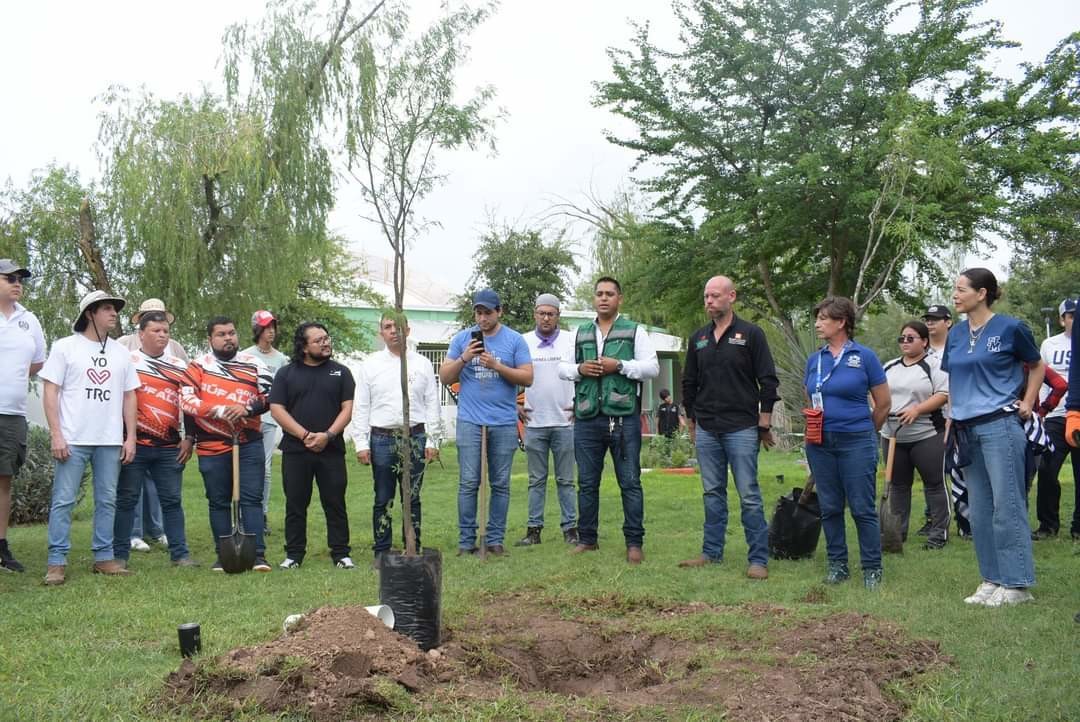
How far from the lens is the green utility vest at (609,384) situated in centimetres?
771

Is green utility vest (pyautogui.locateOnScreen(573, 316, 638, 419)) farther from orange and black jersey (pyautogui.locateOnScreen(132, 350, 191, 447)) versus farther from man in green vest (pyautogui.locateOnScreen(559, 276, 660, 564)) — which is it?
orange and black jersey (pyautogui.locateOnScreen(132, 350, 191, 447))

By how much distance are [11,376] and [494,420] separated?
359 centimetres

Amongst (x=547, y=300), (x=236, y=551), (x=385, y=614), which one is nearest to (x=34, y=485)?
(x=236, y=551)

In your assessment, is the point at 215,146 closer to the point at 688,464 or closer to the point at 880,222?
the point at 688,464

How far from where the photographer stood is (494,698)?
4105 mm

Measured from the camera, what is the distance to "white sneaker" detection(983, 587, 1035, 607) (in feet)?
18.7

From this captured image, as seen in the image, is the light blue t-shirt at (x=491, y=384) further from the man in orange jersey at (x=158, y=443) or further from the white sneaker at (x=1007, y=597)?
the white sneaker at (x=1007, y=597)

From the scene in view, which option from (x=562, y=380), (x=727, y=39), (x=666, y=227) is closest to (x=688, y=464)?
(x=666, y=227)

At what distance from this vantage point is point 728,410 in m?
7.24

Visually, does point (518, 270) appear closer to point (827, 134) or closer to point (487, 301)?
point (827, 134)

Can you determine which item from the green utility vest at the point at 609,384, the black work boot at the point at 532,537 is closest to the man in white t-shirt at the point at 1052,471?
the green utility vest at the point at 609,384

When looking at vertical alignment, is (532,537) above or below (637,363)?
below

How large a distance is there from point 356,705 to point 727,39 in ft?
52.0

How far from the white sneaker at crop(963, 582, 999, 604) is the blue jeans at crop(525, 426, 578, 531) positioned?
3.66 metres
